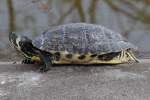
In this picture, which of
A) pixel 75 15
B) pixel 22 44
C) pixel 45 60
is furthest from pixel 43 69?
pixel 75 15

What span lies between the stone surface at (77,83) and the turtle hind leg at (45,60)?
48 mm

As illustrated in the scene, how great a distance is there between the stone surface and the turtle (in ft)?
0.24

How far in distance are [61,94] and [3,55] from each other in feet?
9.48

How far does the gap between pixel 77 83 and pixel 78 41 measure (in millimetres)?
485

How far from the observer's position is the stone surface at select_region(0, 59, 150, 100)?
10.9 ft

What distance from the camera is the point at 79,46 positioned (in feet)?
12.8

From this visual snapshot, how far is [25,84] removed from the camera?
11.8 feet

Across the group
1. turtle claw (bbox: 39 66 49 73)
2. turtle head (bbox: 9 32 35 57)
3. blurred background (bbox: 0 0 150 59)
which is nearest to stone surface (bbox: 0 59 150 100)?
turtle claw (bbox: 39 66 49 73)

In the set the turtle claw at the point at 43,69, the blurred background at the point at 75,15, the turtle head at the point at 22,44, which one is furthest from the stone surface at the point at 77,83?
the blurred background at the point at 75,15

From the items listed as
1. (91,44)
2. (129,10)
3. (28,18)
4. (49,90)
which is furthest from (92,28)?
(129,10)

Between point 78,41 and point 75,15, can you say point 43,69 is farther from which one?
point 75,15

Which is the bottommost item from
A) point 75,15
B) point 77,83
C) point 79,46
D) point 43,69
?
point 77,83

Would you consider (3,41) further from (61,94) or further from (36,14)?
(61,94)

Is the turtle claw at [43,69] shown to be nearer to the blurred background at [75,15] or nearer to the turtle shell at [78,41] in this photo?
the turtle shell at [78,41]
